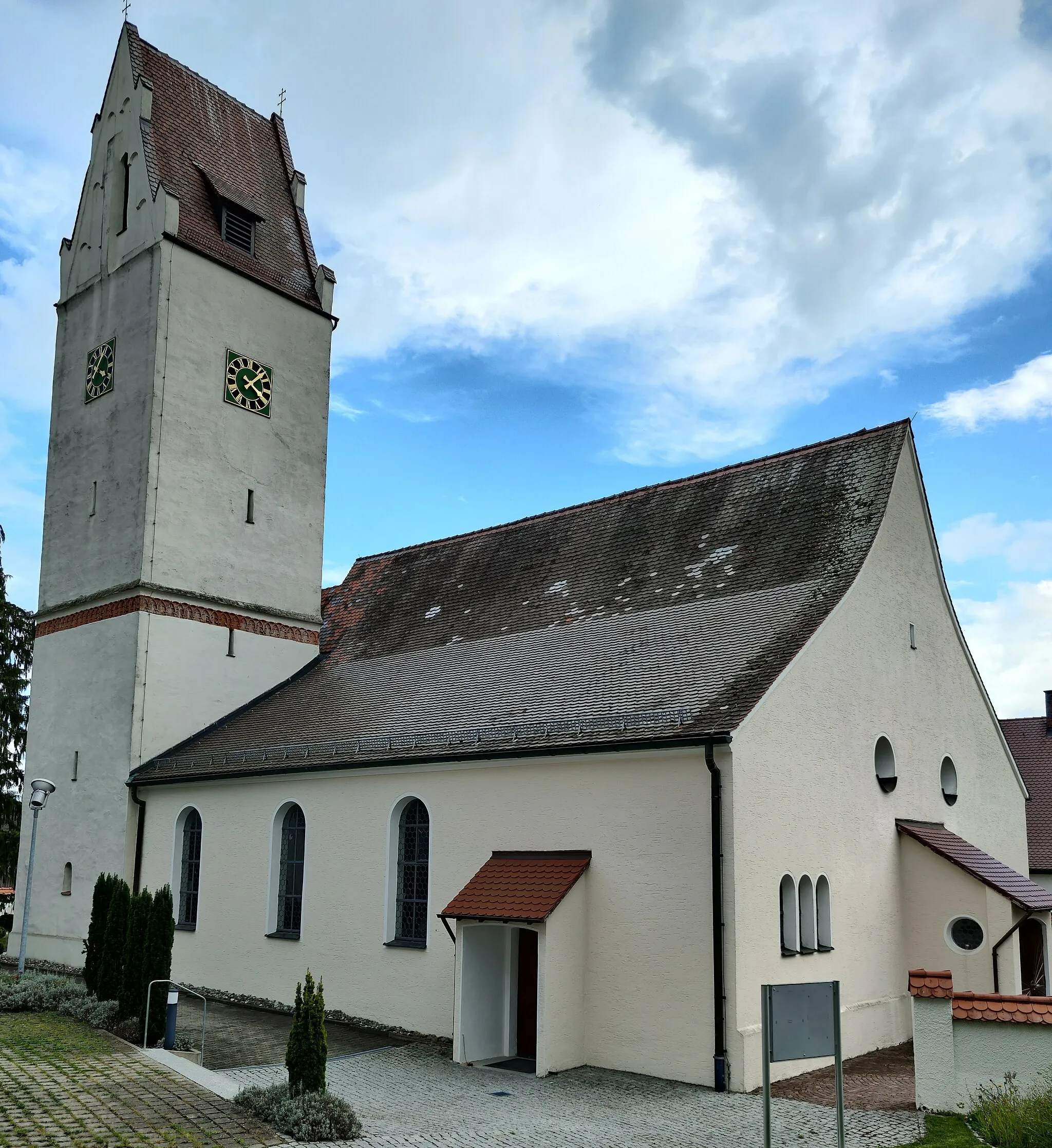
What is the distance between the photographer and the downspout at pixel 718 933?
1278 cm

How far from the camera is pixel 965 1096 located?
452 inches

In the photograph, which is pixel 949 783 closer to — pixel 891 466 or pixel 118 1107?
pixel 891 466

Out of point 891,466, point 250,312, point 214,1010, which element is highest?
point 250,312

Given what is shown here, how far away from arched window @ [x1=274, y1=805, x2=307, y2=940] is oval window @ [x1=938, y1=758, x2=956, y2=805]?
437 inches

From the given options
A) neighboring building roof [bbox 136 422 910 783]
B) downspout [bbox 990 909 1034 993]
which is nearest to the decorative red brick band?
neighboring building roof [bbox 136 422 910 783]

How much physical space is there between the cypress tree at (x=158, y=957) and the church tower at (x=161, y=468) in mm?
7552

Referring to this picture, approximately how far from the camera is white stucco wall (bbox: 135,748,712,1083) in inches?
535

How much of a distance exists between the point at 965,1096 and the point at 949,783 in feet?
26.9

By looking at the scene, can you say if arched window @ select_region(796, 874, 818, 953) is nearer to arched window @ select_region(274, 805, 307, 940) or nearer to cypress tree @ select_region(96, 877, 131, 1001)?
arched window @ select_region(274, 805, 307, 940)

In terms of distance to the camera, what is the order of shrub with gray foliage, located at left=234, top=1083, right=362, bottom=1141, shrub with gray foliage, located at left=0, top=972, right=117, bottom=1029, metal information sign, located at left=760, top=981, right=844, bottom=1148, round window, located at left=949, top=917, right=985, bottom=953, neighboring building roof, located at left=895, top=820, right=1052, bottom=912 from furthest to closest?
round window, located at left=949, top=917, right=985, bottom=953
neighboring building roof, located at left=895, top=820, right=1052, bottom=912
shrub with gray foliage, located at left=0, top=972, right=117, bottom=1029
shrub with gray foliage, located at left=234, top=1083, right=362, bottom=1141
metal information sign, located at left=760, top=981, right=844, bottom=1148

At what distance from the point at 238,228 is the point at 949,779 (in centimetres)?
1989

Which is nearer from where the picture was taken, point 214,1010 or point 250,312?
point 214,1010

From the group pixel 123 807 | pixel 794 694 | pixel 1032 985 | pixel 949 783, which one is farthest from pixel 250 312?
pixel 1032 985

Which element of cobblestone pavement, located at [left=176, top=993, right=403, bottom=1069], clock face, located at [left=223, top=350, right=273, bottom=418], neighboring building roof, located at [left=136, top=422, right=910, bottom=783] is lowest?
cobblestone pavement, located at [left=176, top=993, right=403, bottom=1069]
